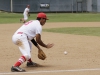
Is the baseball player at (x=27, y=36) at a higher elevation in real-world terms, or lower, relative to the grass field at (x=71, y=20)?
higher

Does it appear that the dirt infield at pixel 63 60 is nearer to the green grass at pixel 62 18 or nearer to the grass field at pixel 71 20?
the grass field at pixel 71 20

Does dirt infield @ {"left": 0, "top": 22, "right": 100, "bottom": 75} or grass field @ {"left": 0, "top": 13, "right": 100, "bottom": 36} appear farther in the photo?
grass field @ {"left": 0, "top": 13, "right": 100, "bottom": 36}

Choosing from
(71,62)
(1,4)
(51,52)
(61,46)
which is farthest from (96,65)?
(1,4)

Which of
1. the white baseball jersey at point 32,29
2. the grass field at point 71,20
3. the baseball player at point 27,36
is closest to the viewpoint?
the baseball player at point 27,36

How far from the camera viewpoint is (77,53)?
13625mm

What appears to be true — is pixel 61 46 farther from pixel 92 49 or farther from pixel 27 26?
pixel 27 26

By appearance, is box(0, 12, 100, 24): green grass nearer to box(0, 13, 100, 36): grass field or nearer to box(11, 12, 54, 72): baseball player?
box(0, 13, 100, 36): grass field

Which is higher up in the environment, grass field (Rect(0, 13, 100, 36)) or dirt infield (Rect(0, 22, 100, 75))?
grass field (Rect(0, 13, 100, 36))

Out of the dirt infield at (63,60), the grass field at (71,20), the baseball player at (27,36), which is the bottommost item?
the dirt infield at (63,60)

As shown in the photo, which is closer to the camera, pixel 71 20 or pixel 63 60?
pixel 63 60

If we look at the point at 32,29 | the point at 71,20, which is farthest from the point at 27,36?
the point at 71,20

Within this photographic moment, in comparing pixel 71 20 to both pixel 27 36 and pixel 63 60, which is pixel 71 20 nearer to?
pixel 63 60

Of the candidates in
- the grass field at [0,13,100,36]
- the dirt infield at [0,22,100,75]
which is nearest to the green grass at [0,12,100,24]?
the grass field at [0,13,100,36]

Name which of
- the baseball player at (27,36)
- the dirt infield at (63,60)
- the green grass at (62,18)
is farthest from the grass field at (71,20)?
the baseball player at (27,36)
